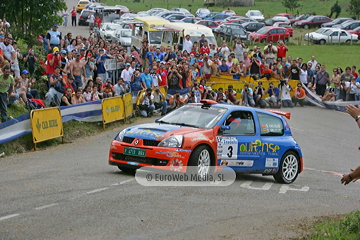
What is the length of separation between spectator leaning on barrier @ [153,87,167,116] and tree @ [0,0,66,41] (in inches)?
298

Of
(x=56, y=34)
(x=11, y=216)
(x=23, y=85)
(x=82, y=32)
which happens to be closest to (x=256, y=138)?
(x=11, y=216)

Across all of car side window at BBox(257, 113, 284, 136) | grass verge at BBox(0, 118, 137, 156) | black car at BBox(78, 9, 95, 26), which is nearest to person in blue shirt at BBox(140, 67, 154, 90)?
grass verge at BBox(0, 118, 137, 156)

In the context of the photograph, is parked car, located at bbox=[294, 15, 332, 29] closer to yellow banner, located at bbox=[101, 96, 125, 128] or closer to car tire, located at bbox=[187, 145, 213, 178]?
yellow banner, located at bbox=[101, 96, 125, 128]

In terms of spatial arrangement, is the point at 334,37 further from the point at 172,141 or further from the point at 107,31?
the point at 172,141

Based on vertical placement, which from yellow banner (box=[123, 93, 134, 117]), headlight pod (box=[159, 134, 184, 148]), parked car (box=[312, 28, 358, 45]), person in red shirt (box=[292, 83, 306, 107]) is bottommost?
person in red shirt (box=[292, 83, 306, 107])

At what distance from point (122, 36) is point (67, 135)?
910 inches

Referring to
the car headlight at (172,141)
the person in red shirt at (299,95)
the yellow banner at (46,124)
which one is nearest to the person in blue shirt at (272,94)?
the person in red shirt at (299,95)

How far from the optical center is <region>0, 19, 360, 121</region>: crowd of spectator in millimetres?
18203

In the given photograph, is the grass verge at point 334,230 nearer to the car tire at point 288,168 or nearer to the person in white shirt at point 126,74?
the car tire at point 288,168

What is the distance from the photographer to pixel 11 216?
8016 mm

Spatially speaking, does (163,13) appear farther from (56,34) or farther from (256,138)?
(256,138)

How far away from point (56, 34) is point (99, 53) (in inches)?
154

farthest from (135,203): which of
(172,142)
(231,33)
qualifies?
(231,33)

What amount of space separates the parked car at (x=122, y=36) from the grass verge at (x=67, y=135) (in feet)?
59.3
